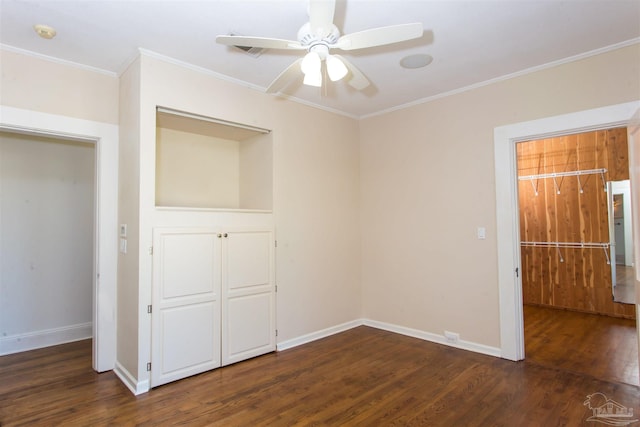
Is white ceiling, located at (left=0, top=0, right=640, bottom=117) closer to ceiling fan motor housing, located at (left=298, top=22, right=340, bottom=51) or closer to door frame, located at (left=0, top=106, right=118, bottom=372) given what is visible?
ceiling fan motor housing, located at (left=298, top=22, right=340, bottom=51)

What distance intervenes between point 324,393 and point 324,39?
256 cm

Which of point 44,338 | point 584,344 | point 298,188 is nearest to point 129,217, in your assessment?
point 298,188

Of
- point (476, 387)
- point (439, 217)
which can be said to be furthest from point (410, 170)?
point (476, 387)

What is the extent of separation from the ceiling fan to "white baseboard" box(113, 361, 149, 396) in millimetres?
2622

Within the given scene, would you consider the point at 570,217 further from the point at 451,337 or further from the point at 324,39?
the point at 324,39

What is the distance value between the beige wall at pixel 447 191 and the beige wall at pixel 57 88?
117 inches

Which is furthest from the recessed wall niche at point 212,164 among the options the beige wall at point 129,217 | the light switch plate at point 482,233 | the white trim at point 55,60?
the light switch plate at point 482,233

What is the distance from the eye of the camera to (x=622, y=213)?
564cm

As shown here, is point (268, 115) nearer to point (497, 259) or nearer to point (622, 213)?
point (497, 259)

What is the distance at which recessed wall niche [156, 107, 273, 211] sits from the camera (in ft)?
12.0

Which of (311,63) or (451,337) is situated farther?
(451,337)

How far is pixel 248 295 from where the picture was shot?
351 centimetres

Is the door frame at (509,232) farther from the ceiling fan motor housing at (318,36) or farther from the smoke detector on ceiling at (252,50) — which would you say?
the smoke detector on ceiling at (252,50)

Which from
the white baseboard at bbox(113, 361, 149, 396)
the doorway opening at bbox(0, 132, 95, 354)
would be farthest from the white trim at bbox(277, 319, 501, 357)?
the doorway opening at bbox(0, 132, 95, 354)
